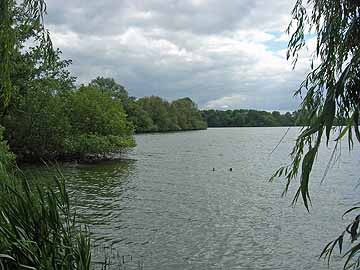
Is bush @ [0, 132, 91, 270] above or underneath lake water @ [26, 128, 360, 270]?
above

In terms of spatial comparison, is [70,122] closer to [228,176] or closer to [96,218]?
[228,176]

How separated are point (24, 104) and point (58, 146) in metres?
4.03

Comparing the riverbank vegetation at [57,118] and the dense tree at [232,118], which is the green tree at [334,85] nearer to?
the riverbank vegetation at [57,118]

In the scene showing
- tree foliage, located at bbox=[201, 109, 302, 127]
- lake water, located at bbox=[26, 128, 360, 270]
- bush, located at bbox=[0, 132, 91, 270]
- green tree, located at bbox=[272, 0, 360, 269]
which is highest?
tree foliage, located at bbox=[201, 109, 302, 127]

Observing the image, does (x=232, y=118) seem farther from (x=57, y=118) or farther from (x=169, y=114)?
(x=57, y=118)

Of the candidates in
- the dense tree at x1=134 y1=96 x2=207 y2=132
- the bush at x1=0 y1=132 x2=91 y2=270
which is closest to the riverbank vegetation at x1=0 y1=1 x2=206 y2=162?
the bush at x1=0 y1=132 x2=91 y2=270

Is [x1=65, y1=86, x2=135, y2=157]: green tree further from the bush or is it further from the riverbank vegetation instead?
the bush

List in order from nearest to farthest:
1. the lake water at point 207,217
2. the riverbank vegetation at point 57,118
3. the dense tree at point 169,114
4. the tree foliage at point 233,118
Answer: the lake water at point 207,217 < the riverbank vegetation at point 57,118 < the dense tree at point 169,114 < the tree foliage at point 233,118

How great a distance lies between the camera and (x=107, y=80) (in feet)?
277

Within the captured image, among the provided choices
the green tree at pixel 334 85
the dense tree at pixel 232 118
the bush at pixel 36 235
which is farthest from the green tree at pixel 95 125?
the dense tree at pixel 232 118

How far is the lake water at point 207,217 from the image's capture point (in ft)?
31.5

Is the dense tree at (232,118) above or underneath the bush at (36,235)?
above

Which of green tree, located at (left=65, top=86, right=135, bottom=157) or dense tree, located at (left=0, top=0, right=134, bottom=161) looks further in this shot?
green tree, located at (left=65, top=86, right=135, bottom=157)

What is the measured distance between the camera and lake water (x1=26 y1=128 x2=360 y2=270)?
9594 millimetres
